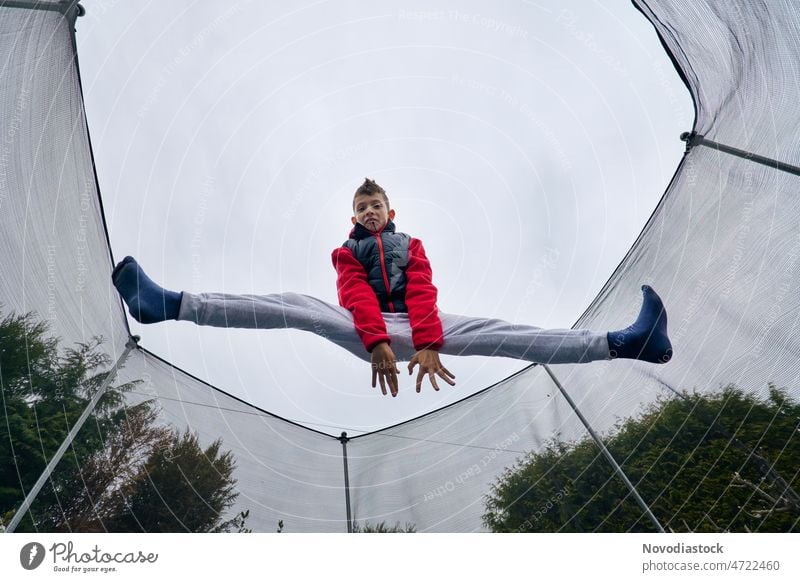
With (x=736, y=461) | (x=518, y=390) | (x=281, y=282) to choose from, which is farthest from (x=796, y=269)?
(x=281, y=282)

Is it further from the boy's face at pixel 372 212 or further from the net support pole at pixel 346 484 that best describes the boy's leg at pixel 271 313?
the net support pole at pixel 346 484

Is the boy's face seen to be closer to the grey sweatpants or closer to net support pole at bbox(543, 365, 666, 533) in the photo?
the grey sweatpants

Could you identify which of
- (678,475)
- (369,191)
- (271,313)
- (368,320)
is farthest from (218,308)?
(678,475)

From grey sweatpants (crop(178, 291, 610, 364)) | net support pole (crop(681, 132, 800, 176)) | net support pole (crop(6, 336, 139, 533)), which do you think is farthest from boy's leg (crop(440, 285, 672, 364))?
net support pole (crop(6, 336, 139, 533))

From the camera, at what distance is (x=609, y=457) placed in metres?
2.03

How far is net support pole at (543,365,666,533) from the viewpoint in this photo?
1.83m

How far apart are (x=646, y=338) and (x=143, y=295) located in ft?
4.43

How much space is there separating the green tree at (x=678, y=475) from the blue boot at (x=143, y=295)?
4.40ft

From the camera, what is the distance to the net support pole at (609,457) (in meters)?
1.83

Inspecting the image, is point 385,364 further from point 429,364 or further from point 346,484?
point 346,484

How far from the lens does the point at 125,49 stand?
2078mm

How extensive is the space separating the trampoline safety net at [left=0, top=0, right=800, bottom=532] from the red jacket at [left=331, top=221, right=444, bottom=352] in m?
0.84

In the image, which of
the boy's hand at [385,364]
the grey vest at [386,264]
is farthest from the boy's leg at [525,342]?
the grey vest at [386,264]
